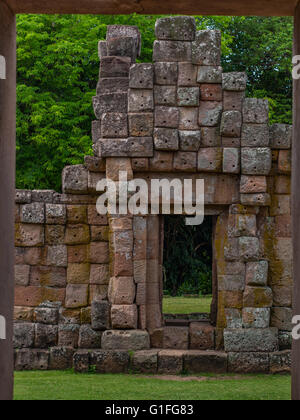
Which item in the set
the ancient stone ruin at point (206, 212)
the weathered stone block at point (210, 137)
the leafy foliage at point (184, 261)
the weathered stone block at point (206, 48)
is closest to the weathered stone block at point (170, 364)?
the ancient stone ruin at point (206, 212)

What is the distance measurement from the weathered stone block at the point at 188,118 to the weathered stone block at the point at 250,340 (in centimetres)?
357

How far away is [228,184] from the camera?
37.5ft

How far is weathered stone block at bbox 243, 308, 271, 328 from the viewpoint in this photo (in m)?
11.2

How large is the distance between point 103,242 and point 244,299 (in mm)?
2691

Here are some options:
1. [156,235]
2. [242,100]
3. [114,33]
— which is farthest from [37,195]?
[242,100]

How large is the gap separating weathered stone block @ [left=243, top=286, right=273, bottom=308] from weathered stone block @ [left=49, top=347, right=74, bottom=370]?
123 inches

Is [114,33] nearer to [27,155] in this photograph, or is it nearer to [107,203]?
[107,203]

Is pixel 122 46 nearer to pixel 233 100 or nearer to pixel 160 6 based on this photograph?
pixel 233 100

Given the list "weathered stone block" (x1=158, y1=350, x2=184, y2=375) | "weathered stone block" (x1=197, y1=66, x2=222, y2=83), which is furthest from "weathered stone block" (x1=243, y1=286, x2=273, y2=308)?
"weathered stone block" (x1=197, y1=66, x2=222, y2=83)

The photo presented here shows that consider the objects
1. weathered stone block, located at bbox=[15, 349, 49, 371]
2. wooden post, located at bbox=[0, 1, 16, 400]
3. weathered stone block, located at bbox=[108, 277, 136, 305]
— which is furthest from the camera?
weathered stone block, located at bbox=[15, 349, 49, 371]

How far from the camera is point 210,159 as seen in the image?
11289 mm

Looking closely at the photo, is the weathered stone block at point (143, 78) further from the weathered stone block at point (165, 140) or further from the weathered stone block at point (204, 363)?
the weathered stone block at point (204, 363)

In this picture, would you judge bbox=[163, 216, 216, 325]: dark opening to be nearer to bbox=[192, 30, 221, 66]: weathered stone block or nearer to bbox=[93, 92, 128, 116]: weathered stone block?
bbox=[93, 92, 128, 116]: weathered stone block

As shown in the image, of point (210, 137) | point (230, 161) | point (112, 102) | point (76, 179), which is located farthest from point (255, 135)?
point (76, 179)
